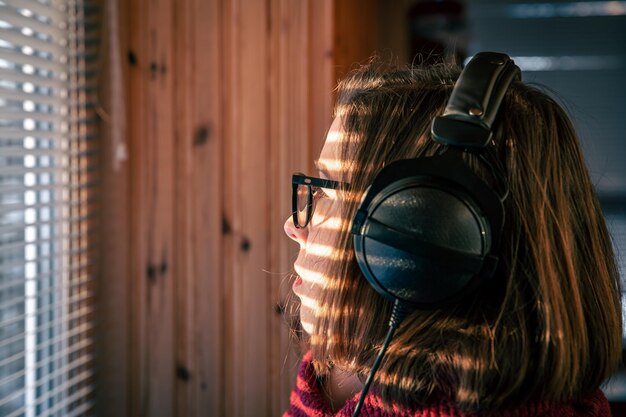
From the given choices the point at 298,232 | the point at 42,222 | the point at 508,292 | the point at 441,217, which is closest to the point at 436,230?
the point at 441,217

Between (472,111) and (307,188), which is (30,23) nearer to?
(307,188)

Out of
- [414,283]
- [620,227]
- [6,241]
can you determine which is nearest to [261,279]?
[6,241]

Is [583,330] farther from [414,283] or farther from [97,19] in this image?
[97,19]

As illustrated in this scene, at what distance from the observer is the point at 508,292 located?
2.19ft

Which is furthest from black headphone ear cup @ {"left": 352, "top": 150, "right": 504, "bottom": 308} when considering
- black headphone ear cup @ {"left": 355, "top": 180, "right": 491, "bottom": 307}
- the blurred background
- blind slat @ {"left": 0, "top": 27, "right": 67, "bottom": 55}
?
blind slat @ {"left": 0, "top": 27, "right": 67, "bottom": 55}

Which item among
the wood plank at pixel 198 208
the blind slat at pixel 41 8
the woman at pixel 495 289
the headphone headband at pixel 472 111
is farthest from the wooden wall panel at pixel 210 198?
the headphone headband at pixel 472 111

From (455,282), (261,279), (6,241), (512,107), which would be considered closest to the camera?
(455,282)

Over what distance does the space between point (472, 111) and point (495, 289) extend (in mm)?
213

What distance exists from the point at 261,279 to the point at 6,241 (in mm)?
589

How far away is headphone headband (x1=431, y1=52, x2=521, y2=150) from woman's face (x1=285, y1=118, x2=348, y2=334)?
179 mm

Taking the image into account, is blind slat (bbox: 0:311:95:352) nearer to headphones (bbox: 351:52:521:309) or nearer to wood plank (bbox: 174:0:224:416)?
wood plank (bbox: 174:0:224:416)

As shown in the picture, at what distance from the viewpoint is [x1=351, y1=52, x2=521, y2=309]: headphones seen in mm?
613

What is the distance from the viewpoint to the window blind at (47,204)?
1245mm

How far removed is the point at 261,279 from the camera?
154 cm
